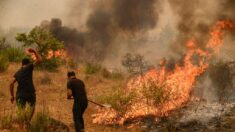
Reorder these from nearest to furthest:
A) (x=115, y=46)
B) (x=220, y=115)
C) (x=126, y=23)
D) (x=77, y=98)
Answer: (x=77, y=98)
(x=220, y=115)
(x=126, y=23)
(x=115, y=46)

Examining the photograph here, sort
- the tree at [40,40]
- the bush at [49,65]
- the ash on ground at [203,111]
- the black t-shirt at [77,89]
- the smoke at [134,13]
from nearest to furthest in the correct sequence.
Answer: the black t-shirt at [77,89]
the ash on ground at [203,111]
the tree at [40,40]
the bush at [49,65]
the smoke at [134,13]

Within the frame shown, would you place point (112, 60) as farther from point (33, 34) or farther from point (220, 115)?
point (220, 115)

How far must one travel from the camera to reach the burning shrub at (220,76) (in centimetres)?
1916

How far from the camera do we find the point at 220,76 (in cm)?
2069

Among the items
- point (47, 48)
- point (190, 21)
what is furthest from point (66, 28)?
point (190, 21)

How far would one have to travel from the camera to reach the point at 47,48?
20.9 metres

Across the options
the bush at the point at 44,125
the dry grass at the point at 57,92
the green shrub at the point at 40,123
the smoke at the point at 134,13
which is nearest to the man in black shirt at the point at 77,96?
the bush at the point at 44,125

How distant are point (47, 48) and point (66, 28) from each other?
8893 mm

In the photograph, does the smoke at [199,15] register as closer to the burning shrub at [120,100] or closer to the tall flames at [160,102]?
the tall flames at [160,102]

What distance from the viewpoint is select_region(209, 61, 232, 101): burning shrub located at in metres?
19.2

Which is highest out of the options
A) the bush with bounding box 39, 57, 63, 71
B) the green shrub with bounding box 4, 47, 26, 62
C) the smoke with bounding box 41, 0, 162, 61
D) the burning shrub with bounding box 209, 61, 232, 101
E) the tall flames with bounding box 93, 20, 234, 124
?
the smoke with bounding box 41, 0, 162, 61

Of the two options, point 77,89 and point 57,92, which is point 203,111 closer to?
point 77,89

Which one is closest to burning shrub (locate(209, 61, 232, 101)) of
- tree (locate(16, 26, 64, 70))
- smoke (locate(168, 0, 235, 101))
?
smoke (locate(168, 0, 235, 101))

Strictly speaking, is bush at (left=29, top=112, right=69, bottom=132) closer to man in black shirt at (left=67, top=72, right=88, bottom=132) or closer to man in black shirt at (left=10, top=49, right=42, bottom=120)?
man in black shirt at (left=10, top=49, right=42, bottom=120)
